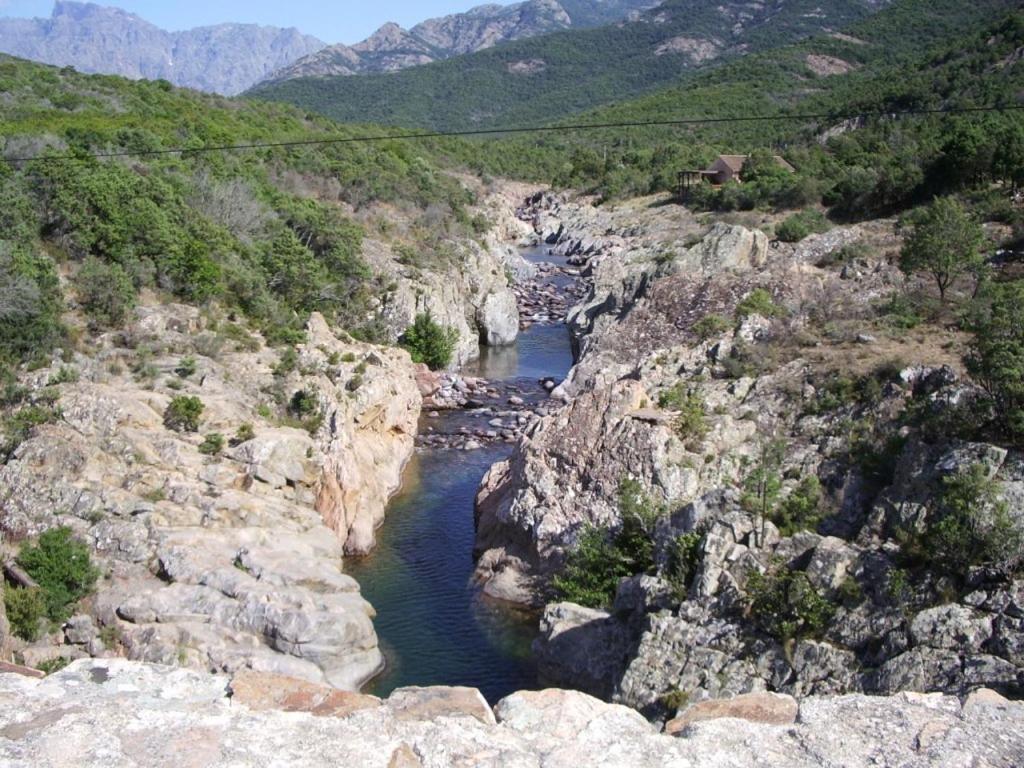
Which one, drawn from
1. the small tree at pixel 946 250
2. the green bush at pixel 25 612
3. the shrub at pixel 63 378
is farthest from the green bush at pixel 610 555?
the shrub at pixel 63 378

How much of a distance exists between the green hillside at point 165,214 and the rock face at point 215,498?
6.33 ft

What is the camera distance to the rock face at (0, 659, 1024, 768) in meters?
9.86

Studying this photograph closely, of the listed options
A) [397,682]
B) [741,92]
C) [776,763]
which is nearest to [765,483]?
[397,682]

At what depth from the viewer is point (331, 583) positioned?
71.9 feet

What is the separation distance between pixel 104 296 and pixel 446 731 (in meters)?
22.5

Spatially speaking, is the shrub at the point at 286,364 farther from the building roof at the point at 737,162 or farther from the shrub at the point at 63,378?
the building roof at the point at 737,162

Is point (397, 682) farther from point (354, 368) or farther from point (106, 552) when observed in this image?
point (354, 368)

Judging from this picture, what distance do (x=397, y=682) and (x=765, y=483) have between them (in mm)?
8837

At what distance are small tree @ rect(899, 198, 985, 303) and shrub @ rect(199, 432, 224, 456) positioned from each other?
21127mm

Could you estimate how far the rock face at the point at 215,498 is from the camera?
19.6 meters

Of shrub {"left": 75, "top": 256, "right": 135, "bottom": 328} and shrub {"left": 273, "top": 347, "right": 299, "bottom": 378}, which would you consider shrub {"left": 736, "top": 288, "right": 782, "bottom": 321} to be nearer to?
shrub {"left": 273, "top": 347, "right": 299, "bottom": 378}

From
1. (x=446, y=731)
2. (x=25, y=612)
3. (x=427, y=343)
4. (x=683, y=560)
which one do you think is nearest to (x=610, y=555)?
(x=683, y=560)

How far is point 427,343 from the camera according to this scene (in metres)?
43.5

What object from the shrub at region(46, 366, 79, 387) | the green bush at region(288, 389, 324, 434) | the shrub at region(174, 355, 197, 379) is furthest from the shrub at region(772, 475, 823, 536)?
the shrub at region(46, 366, 79, 387)
